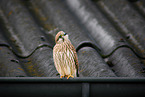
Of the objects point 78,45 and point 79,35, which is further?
point 79,35

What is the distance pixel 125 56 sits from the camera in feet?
9.22

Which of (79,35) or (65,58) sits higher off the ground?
(79,35)

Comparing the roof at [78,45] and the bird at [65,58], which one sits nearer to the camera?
the roof at [78,45]

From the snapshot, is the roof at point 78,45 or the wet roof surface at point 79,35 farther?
the wet roof surface at point 79,35

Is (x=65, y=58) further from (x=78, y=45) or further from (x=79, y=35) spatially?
(x=79, y=35)

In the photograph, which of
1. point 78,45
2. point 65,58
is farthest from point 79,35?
point 65,58

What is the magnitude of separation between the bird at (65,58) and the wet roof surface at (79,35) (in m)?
0.10

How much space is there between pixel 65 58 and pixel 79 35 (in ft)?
2.03

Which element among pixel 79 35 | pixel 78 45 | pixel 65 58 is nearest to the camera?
pixel 65 58

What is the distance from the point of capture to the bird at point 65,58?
8.99ft

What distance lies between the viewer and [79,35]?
3.29 m

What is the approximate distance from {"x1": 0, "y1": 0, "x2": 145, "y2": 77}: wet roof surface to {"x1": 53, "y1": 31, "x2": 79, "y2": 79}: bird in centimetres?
10

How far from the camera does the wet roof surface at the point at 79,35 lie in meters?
2.68

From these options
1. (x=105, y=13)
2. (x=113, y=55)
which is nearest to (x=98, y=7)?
(x=105, y=13)
